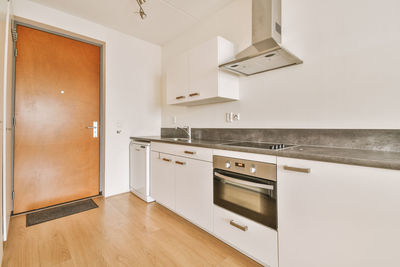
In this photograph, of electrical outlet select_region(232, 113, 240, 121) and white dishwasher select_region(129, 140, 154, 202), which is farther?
white dishwasher select_region(129, 140, 154, 202)

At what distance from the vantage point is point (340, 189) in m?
0.98

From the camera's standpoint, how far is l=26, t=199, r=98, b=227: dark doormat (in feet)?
6.59

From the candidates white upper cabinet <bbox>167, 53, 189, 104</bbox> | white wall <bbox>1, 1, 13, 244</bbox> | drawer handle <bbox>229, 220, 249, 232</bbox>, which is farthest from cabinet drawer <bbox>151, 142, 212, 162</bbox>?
white wall <bbox>1, 1, 13, 244</bbox>

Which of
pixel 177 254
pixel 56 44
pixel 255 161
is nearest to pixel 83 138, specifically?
pixel 56 44

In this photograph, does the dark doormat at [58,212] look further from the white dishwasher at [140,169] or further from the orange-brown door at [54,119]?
the white dishwasher at [140,169]

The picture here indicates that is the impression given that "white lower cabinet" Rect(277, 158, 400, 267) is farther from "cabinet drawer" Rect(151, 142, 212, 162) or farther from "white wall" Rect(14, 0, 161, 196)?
Result: "white wall" Rect(14, 0, 161, 196)

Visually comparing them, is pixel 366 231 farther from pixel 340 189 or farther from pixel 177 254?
pixel 177 254

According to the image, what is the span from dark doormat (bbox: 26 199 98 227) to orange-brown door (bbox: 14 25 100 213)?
114mm

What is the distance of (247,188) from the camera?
139cm

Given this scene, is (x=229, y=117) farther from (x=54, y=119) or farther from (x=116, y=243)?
(x=54, y=119)

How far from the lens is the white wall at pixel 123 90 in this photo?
2.63 m

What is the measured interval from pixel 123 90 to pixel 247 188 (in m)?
2.35

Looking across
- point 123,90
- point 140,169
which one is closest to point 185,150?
point 140,169

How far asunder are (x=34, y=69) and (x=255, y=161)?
2.69 meters
